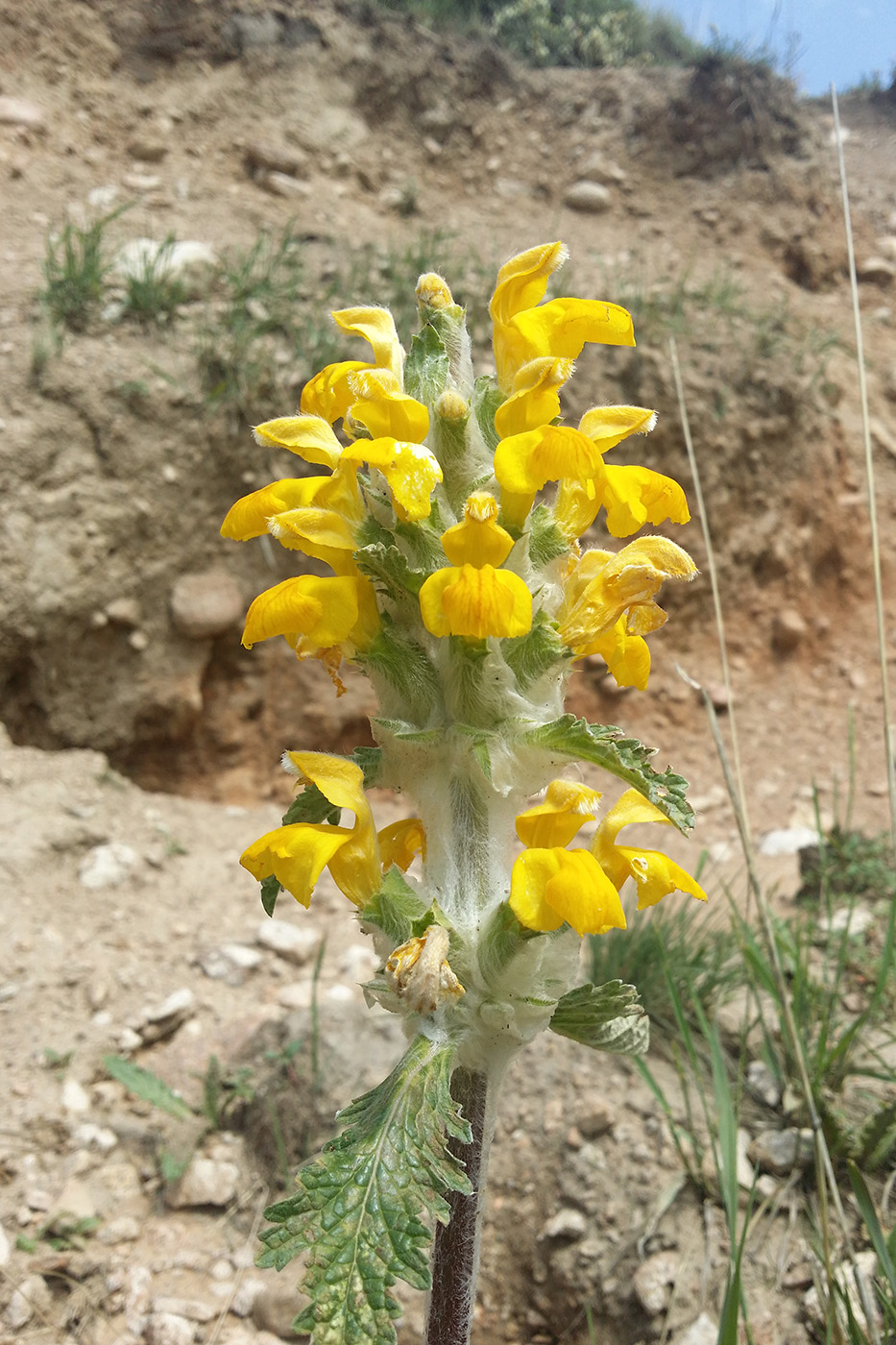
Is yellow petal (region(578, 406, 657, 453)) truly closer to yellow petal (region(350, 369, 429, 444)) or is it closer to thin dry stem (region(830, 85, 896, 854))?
yellow petal (region(350, 369, 429, 444))

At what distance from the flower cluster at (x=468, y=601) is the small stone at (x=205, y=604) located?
2669 mm

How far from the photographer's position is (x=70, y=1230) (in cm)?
195

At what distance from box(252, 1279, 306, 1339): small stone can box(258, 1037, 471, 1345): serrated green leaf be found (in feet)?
3.85

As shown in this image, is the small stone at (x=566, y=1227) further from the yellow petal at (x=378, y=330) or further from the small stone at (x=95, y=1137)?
the yellow petal at (x=378, y=330)

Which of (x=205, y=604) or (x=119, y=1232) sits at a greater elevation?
(x=205, y=604)

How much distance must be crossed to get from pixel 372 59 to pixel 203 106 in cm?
132

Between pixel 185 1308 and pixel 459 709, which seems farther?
pixel 185 1308

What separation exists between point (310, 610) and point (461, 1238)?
2.61 ft

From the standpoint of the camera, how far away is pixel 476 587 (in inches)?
37.9

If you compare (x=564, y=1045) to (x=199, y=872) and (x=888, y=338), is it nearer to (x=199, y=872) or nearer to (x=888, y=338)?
Answer: (x=199, y=872)

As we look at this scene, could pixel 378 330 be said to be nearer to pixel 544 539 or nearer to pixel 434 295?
pixel 434 295

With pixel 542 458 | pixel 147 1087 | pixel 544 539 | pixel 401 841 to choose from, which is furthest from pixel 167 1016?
pixel 542 458

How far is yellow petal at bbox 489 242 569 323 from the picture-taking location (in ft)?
3.93

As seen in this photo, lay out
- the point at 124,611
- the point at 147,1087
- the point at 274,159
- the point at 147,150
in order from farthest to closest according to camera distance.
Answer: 1. the point at 274,159
2. the point at 147,150
3. the point at 124,611
4. the point at 147,1087
